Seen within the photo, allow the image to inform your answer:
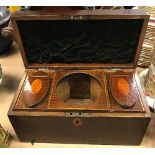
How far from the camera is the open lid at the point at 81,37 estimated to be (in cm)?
77

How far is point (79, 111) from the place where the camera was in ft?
2.46

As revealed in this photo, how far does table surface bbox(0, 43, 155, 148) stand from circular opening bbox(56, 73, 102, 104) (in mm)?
194

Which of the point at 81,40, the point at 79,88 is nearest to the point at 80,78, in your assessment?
the point at 79,88

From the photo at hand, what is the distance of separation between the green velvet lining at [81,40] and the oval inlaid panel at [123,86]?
9cm

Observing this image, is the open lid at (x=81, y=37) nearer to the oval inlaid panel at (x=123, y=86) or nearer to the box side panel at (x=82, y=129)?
the oval inlaid panel at (x=123, y=86)

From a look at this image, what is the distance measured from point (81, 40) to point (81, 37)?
0.01 m

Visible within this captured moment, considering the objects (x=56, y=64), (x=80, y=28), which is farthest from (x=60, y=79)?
(x=80, y=28)

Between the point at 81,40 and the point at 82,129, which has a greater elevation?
the point at 81,40

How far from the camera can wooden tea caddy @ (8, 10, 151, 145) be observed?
76 centimetres

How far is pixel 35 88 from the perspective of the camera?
843 mm

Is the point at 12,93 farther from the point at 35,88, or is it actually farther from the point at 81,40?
the point at 81,40

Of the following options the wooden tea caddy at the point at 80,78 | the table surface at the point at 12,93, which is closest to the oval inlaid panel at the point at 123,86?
the wooden tea caddy at the point at 80,78

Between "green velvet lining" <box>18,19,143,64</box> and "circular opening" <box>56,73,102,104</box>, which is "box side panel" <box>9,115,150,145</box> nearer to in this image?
"circular opening" <box>56,73,102,104</box>
